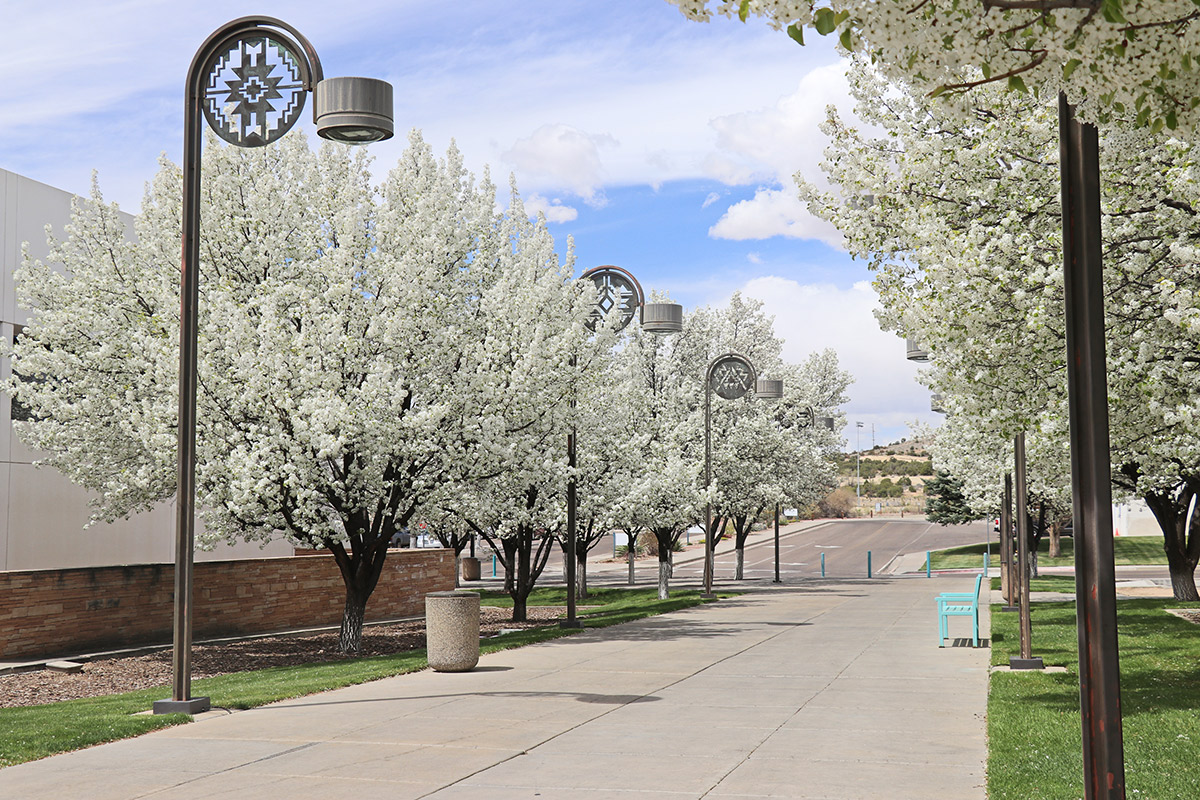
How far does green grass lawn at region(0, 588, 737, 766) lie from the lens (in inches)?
370

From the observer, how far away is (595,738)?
9.64 meters

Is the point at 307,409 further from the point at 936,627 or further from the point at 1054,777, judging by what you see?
the point at 936,627

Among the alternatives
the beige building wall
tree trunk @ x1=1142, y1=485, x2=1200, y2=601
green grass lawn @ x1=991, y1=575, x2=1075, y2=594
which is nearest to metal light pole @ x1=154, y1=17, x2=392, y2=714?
the beige building wall

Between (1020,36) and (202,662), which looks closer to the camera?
(1020,36)

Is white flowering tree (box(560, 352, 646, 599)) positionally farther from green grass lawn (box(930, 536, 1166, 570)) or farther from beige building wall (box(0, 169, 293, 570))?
green grass lawn (box(930, 536, 1166, 570))

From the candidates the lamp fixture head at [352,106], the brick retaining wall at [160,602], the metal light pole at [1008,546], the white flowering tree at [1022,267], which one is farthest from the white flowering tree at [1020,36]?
the metal light pole at [1008,546]

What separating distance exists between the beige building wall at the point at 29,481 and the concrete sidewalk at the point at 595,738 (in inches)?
439

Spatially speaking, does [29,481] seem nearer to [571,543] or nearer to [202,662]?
[202,662]

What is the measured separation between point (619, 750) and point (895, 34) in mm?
6644

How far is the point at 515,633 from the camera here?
20.5m

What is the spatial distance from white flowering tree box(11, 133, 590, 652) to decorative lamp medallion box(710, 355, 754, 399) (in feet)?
53.3

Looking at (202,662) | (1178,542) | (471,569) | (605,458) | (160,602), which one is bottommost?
(471,569)

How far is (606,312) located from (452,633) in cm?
1128

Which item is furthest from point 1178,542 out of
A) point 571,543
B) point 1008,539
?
point 571,543
